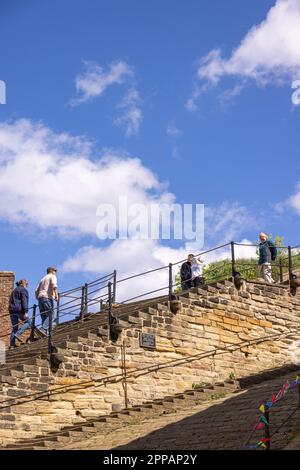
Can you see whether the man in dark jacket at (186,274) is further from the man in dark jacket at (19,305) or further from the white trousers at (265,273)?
the man in dark jacket at (19,305)

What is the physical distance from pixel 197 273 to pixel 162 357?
3221mm

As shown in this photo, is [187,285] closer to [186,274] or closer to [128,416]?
[186,274]

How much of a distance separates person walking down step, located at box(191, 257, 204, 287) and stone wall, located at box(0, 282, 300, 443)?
25.5 inches

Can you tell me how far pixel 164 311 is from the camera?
19438mm

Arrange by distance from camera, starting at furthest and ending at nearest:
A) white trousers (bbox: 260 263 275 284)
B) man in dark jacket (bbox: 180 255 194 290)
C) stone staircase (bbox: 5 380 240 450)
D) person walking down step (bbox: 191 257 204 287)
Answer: white trousers (bbox: 260 263 275 284)
man in dark jacket (bbox: 180 255 194 290)
person walking down step (bbox: 191 257 204 287)
stone staircase (bbox: 5 380 240 450)

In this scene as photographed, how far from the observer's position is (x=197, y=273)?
21.5 metres

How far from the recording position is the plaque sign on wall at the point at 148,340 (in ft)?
61.5

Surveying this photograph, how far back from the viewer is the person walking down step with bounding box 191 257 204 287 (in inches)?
842

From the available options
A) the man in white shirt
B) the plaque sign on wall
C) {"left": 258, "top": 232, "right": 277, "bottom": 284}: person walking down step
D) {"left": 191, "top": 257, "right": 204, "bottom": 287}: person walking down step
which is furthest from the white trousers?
the man in white shirt

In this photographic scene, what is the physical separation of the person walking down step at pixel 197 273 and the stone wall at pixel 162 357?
0.65 meters

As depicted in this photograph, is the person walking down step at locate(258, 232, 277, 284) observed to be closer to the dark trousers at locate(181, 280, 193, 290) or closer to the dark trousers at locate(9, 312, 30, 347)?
the dark trousers at locate(181, 280, 193, 290)

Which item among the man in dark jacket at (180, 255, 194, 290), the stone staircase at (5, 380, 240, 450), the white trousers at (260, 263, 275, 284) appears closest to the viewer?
the stone staircase at (5, 380, 240, 450)
